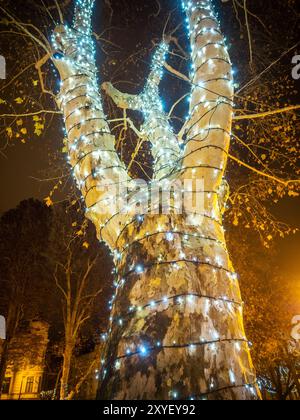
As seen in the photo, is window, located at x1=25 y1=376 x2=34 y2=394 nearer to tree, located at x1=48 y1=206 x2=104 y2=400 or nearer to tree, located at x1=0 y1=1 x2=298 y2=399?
tree, located at x1=48 y1=206 x2=104 y2=400

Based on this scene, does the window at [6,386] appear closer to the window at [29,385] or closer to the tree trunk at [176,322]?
the window at [29,385]

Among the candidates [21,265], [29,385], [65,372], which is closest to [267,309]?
[65,372]

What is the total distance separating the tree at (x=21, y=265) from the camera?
1546cm

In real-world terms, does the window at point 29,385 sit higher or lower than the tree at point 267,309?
lower

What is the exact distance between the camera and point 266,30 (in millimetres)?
5504

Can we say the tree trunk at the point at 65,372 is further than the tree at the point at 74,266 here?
No

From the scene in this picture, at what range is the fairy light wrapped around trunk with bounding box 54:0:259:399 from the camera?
5.87ft

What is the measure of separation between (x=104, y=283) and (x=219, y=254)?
15216 mm

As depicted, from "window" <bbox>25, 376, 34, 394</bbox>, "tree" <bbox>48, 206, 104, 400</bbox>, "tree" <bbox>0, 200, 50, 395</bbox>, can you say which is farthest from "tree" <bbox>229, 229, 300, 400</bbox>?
"window" <bbox>25, 376, 34, 394</bbox>

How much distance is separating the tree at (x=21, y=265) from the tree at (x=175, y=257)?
14.3 m

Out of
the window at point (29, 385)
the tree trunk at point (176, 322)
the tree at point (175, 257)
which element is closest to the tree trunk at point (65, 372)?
the tree at point (175, 257)

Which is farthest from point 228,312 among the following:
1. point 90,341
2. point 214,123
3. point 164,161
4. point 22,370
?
point 90,341

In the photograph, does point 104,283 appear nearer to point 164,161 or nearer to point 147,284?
point 164,161
